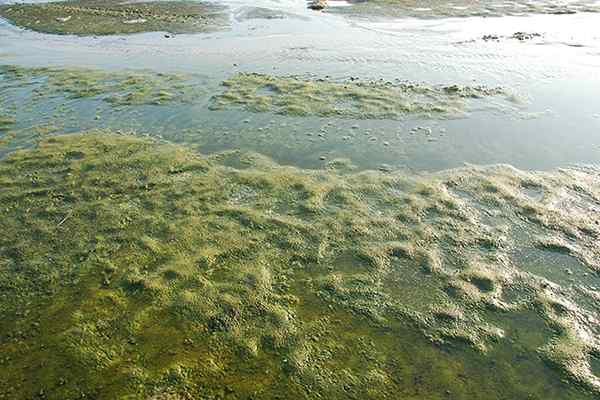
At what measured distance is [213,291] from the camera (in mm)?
7211

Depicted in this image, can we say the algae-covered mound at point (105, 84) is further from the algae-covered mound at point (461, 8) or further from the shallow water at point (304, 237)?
the algae-covered mound at point (461, 8)

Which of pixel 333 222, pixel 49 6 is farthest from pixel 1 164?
pixel 49 6

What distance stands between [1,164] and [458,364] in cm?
1145

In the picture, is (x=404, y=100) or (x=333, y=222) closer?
(x=333, y=222)

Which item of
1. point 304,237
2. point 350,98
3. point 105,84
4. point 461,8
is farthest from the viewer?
point 461,8

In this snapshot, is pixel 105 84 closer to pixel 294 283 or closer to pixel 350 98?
pixel 350 98

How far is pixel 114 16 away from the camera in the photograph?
27266mm

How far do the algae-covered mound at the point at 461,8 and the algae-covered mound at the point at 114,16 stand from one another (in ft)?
28.0

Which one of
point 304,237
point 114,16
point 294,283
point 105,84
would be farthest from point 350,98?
point 114,16

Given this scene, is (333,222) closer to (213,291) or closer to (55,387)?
(213,291)

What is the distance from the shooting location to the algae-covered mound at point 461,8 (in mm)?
25578

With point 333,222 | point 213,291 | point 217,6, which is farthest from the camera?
point 217,6

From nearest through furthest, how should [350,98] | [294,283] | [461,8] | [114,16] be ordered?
[294,283], [350,98], [461,8], [114,16]

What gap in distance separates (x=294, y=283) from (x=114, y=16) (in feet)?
86.3
